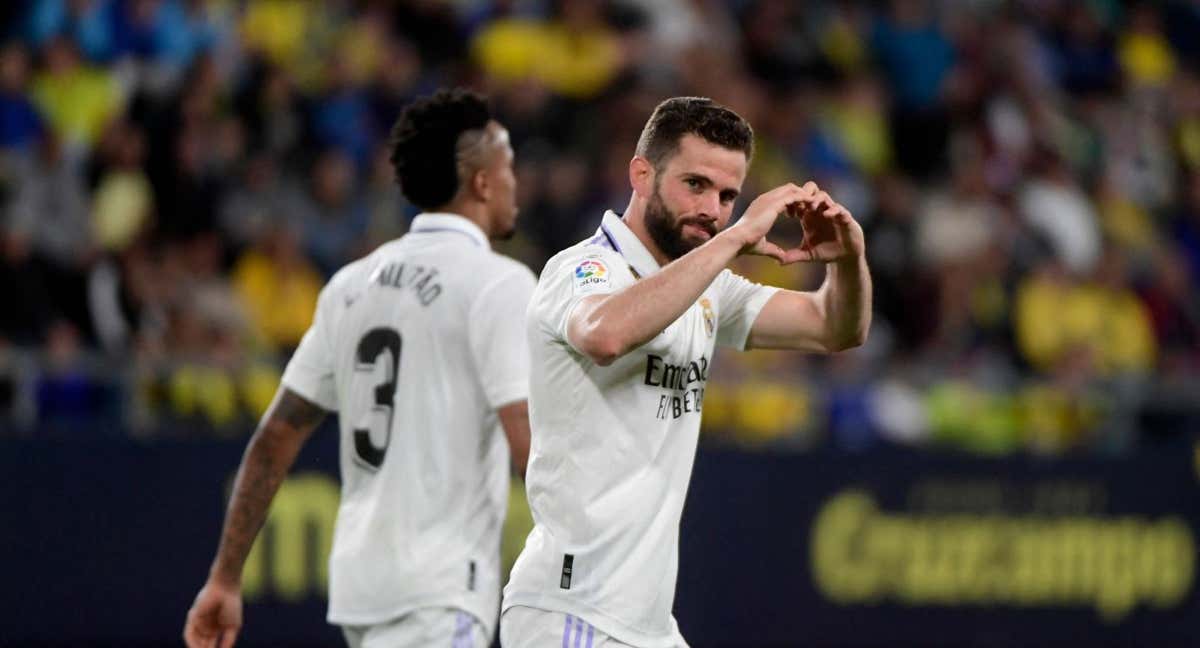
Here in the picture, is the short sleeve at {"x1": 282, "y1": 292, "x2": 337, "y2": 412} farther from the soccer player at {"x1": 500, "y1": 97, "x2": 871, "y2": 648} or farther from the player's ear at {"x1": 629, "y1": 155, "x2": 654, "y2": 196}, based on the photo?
the player's ear at {"x1": 629, "y1": 155, "x2": 654, "y2": 196}

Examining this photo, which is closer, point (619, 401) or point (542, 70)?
point (619, 401)

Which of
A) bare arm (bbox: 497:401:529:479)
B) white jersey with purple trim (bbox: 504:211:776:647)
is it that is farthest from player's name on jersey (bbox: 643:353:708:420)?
bare arm (bbox: 497:401:529:479)

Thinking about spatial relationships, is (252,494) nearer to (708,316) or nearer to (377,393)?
(377,393)

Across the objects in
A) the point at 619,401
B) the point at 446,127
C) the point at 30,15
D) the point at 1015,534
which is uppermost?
the point at 30,15

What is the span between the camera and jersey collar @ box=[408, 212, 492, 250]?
5891mm

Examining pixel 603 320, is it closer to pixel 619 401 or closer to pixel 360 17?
pixel 619 401

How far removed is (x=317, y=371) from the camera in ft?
19.5

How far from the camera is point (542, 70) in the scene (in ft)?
46.2

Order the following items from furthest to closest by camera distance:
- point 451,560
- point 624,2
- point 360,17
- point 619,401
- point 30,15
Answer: point 624,2 → point 360,17 → point 30,15 → point 451,560 → point 619,401

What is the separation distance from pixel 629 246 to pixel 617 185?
815 cm

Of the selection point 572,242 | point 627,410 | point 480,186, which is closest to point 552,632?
point 627,410

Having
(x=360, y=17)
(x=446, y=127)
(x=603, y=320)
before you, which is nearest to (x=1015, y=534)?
(x=360, y=17)

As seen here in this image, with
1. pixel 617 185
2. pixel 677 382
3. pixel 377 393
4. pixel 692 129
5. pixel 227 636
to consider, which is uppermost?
pixel 617 185

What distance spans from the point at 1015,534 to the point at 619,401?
7.80m
